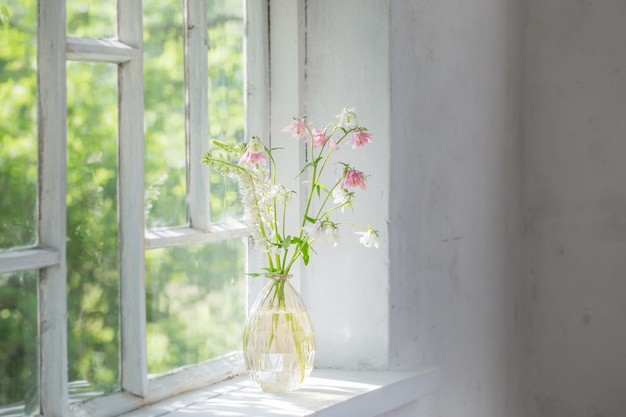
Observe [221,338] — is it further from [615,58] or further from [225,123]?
[615,58]

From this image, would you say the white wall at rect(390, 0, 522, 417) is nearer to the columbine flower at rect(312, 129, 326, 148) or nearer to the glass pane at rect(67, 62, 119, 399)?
the columbine flower at rect(312, 129, 326, 148)

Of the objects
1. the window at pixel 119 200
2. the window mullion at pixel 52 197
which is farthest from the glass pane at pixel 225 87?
the window mullion at pixel 52 197

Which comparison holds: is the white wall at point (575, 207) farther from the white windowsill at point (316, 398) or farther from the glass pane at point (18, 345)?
the glass pane at point (18, 345)

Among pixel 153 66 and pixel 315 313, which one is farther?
pixel 315 313

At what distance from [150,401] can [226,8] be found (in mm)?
781

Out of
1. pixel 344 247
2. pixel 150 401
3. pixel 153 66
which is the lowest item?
pixel 150 401

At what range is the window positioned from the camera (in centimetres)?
146

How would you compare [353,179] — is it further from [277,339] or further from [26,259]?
[26,259]

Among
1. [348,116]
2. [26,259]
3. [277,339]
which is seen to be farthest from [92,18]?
[277,339]

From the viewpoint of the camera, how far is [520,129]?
8.68ft

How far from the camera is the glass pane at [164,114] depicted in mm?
1712

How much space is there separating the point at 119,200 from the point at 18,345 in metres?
0.32

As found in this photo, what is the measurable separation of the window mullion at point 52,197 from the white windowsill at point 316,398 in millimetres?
192

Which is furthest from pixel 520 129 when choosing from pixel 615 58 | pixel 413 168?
pixel 413 168
